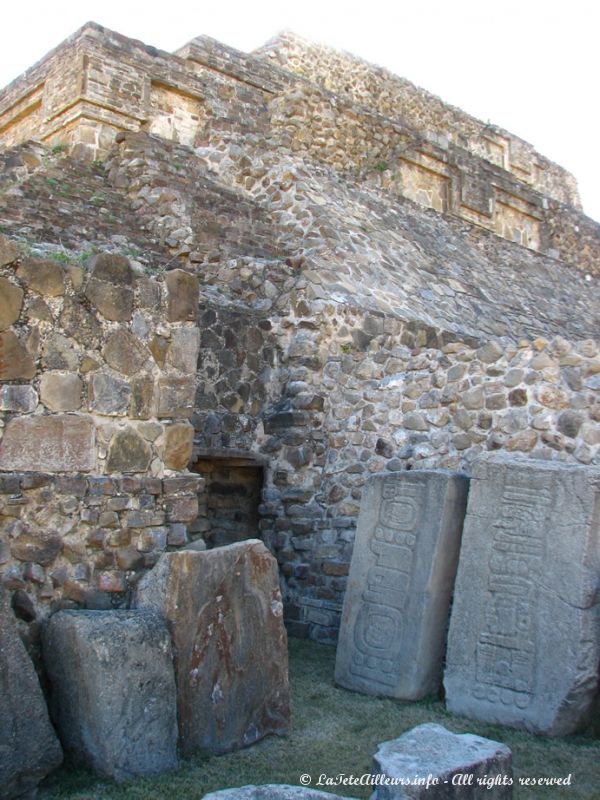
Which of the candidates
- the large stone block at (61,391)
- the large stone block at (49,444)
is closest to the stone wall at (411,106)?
the large stone block at (61,391)

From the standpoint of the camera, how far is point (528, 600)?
486 centimetres

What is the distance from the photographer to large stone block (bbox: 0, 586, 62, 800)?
349cm

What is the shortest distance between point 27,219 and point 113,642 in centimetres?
533

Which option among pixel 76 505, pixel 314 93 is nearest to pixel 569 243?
pixel 314 93

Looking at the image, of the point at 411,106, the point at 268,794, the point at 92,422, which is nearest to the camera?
the point at 268,794

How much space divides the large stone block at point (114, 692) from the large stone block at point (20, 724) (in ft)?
0.53

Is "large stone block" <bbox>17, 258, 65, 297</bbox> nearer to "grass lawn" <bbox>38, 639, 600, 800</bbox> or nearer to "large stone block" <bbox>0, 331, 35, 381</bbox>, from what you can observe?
"large stone block" <bbox>0, 331, 35, 381</bbox>

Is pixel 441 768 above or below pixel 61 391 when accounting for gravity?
below

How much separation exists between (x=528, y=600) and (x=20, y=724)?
2.77 metres

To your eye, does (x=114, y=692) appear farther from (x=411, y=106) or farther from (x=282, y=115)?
(x=411, y=106)

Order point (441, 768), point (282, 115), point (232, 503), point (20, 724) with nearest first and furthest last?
point (441, 768) < point (20, 724) < point (232, 503) < point (282, 115)

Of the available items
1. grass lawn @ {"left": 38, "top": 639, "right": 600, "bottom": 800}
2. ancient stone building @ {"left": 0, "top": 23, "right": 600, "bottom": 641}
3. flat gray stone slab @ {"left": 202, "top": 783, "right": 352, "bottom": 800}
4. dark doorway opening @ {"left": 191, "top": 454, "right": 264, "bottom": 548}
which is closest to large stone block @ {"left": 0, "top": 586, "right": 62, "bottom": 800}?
grass lawn @ {"left": 38, "top": 639, "right": 600, "bottom": 800}

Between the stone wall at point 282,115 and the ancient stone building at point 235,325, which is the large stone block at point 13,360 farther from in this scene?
the stone wall at point 282,115

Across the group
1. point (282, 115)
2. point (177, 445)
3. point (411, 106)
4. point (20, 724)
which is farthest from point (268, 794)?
point (411, 106)
